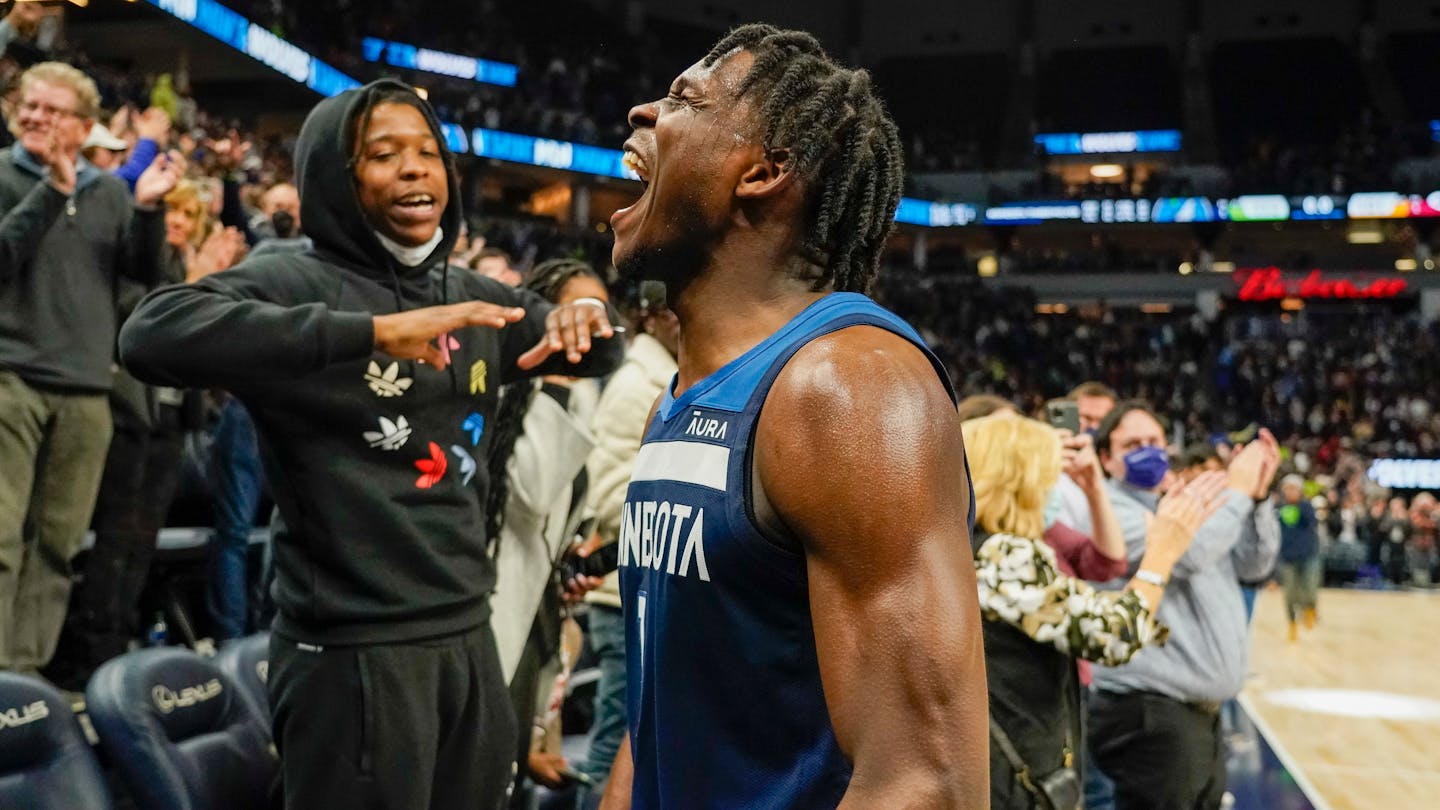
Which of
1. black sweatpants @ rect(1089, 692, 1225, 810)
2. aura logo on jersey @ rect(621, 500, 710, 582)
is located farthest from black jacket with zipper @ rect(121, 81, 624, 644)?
black sweatpants @ rect(1089, 692, 1225, 810)

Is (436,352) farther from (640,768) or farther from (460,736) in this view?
(640,768)

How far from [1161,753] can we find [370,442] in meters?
2.67

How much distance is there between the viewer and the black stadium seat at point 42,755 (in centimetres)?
269

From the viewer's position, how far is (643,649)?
1.35 metres

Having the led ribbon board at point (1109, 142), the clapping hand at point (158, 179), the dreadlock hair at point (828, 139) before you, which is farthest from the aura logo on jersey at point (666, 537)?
the led ribbon board at point (1109, 142)

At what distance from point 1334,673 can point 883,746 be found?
1020cm

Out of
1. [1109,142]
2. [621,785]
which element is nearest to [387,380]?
[621,785]

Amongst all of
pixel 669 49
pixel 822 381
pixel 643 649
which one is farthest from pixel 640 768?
pixel 669 49

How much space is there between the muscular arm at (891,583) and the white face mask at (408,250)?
55.1 inches

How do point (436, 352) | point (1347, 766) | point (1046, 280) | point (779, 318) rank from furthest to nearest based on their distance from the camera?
point (1046, 280) → point (1347, 766) → point (436, 352) → point (779, 318)

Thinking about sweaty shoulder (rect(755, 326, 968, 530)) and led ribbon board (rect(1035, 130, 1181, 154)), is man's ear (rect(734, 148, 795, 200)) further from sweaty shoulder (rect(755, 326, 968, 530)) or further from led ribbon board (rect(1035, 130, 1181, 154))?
led ribbon board (rect(1035, 130, 1181, 154))

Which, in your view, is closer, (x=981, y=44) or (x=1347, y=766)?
(x=1347, y=766)

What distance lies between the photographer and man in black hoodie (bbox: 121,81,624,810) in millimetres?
2014

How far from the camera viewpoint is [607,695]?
157 inches
